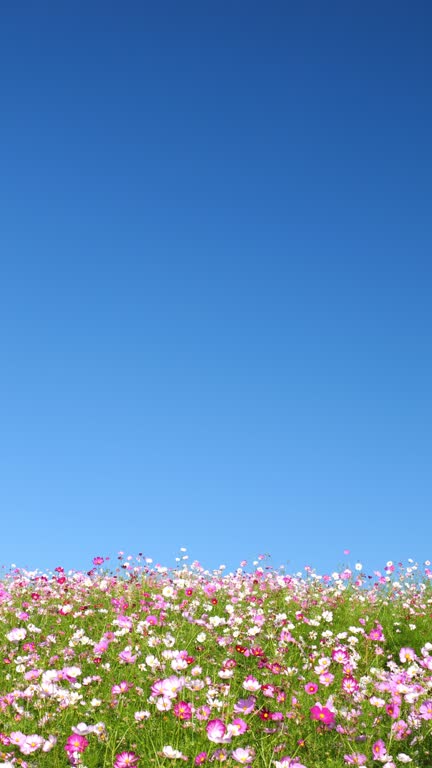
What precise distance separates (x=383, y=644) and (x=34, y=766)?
526cm

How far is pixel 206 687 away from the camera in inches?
234

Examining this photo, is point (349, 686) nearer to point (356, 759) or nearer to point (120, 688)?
point (356, 759)

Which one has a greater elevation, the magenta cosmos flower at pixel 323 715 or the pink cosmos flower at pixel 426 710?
the magenta cosmos flower at pixel 323 715

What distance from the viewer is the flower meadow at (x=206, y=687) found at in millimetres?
4910

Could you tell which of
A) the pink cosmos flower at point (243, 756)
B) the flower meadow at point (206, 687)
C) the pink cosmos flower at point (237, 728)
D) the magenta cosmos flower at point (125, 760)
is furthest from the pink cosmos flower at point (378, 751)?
the magenta cosmos flower at point (125, 760)

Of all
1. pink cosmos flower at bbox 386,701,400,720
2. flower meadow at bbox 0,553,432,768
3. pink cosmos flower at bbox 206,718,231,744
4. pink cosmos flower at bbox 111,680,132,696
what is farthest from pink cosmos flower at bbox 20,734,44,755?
pink cosmos flower at bbox 386,701,400,720

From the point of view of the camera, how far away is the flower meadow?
193 inches

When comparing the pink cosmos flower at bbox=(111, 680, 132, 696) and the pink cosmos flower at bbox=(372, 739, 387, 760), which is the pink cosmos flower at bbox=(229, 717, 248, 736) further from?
the pink cosmos flower at bbox=(111, 680, 132, 696)

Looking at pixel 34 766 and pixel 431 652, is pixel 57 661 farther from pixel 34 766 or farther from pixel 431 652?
pixel 431 652

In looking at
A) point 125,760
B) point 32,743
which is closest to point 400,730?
point 125,760

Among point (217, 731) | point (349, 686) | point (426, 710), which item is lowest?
point (217, 731)

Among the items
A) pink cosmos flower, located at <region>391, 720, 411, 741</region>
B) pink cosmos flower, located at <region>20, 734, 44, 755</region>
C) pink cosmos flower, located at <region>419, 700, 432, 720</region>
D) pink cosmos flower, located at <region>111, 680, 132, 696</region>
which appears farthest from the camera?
pink cosmos flower, located at <region>111, 680, 132, 696</region>

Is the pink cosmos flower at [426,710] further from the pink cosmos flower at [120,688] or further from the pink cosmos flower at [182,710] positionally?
the pink cosmos flower at [120,688]

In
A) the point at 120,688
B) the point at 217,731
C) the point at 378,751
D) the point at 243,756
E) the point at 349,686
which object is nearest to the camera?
the point at 217,731
